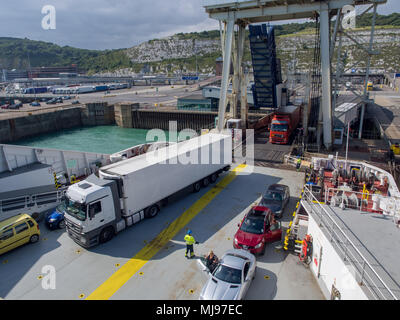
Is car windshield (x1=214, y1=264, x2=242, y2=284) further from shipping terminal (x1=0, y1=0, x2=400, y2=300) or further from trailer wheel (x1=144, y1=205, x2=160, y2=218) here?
trailer wheel (x1=144, y1=205, x2=160, y2=218)

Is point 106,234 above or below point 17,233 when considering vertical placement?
below

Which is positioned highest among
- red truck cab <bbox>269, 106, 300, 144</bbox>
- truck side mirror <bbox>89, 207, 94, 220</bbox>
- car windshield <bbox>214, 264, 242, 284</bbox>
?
red truck cab <bbox>269, 106, 300, 144</bbox>

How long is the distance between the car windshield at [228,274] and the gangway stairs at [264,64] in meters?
20.1

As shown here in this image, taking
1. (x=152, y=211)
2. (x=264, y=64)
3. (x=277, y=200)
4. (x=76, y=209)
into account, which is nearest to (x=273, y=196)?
(x=277, y=200)

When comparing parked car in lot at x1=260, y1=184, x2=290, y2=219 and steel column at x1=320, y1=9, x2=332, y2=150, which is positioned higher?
steel column at x1=320, y1=9, x2=332, y2=150

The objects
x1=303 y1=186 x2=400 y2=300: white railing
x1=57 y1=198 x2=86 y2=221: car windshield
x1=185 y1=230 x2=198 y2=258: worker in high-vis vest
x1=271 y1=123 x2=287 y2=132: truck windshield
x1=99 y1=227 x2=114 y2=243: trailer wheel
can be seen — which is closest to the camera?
x1=303 y1=186 x2=400 y2=300: white railing

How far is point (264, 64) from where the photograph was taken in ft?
80.8

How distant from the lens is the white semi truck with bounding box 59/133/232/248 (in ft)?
33.1

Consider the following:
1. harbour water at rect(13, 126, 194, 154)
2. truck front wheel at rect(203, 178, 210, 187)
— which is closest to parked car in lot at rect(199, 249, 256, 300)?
truck front wheel at rect(203, 178, 210, 187)

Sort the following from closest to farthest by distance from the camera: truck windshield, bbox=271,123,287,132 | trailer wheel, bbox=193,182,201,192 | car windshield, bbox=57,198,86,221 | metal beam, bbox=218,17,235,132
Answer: car windshield, bbox=57,198,86,221 → trailer wheel, bbox=193,182,201,192 → metal beam, bbox=218,17,235,132 → truck windshield, bbox=271,123,287,132

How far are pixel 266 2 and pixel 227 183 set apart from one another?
46.2ft

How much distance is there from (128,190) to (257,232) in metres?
5.23

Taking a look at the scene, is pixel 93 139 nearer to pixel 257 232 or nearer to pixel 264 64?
pixel 264 64
